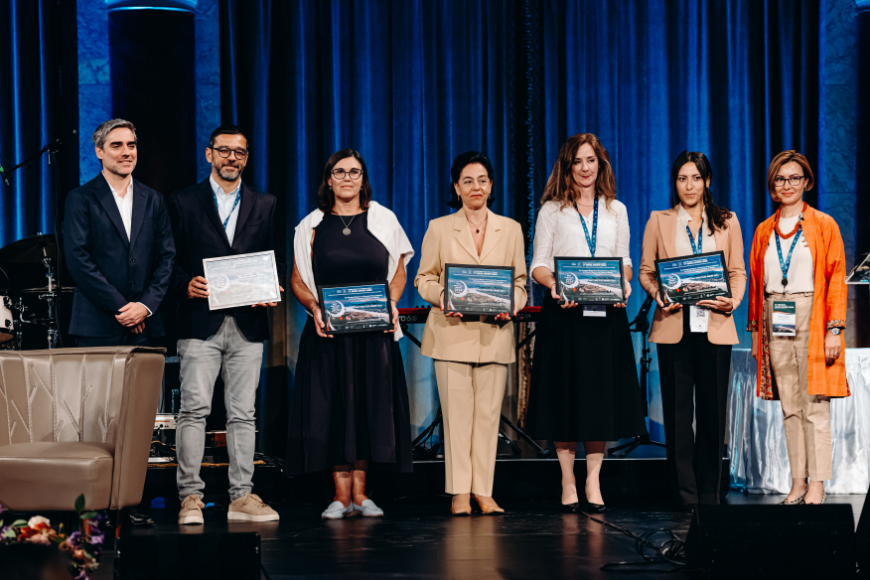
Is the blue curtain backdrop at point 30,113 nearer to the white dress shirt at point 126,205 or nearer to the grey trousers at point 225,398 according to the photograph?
the white dress shirt at point 126,205

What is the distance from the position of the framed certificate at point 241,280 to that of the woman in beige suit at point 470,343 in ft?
2.32

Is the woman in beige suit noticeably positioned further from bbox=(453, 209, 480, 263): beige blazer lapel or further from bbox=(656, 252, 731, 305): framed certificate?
bbox=(656, 252, 731, 305): framed certificate

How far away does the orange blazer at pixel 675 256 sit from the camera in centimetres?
388

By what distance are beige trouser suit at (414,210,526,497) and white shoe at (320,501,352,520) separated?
47cm

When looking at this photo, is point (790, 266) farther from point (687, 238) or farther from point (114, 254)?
point (114, 254)

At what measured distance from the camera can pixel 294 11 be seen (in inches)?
225

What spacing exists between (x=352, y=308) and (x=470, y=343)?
565 mm

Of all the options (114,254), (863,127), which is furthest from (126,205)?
(863,127)

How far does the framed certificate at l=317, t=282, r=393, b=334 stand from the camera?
12.3ft

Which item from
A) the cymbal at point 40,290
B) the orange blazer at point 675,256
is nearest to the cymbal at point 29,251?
the cymbal at point 40,290

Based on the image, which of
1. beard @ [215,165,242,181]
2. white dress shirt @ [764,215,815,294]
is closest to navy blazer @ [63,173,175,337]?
beard @ [215,165,242,181]

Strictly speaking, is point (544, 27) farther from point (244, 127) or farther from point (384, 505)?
point (384, 505)

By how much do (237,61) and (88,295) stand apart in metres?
2.47

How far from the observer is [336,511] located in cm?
383
